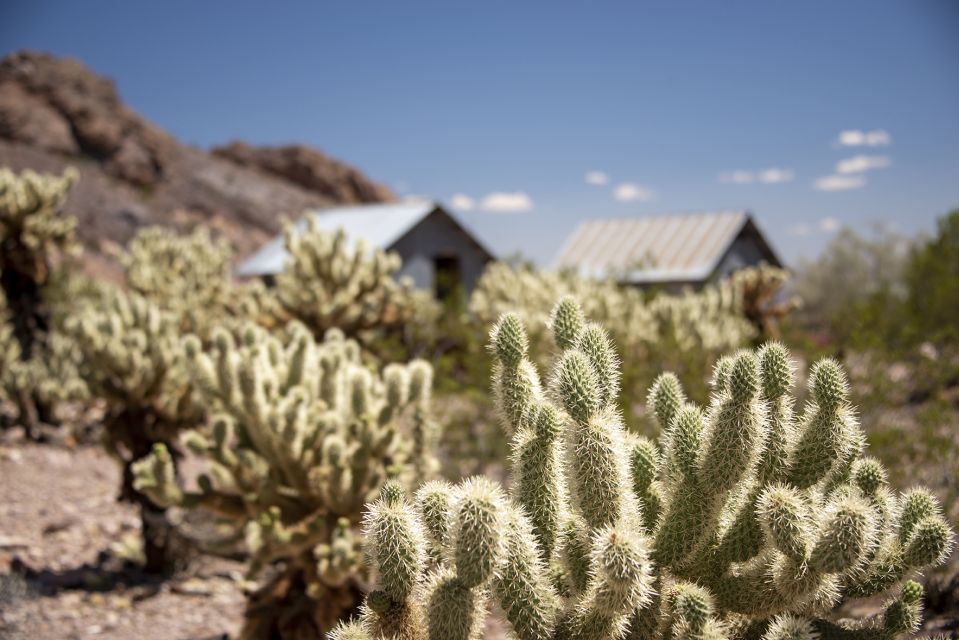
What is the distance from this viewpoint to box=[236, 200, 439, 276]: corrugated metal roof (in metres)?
17.8

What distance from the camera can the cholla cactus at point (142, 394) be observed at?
6238 mm

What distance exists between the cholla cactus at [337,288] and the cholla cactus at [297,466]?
327cm

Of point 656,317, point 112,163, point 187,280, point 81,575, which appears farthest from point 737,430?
point 112,163

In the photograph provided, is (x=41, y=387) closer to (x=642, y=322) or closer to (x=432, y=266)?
(x=642, y=322)

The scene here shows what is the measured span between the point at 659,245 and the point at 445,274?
255 inches

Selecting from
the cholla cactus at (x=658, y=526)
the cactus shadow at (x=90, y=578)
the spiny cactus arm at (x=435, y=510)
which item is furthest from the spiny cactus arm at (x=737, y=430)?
the cactus shadow at (x=90, y=578)

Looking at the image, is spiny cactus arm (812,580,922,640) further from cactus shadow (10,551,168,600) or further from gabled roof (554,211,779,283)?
gabled roof (554,211,779,283)

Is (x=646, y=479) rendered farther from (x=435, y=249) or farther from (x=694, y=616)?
(x=435, y=249)

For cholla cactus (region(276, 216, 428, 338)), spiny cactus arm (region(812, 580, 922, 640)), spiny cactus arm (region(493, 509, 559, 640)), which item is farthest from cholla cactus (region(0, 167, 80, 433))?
spiny cactus arm (region(812, 580, 922, 640))

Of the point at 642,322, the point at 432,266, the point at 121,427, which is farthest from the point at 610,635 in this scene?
the point at 432,266

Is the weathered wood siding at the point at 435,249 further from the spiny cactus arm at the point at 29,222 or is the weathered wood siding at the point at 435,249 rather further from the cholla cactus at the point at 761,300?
the cholla cactus at the point at 761,300

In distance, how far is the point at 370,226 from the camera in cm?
1892

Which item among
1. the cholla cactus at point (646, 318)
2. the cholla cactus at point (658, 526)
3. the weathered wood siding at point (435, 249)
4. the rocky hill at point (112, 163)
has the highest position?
the rocky hill at point (112, 163)

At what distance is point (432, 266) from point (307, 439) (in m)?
14.6
